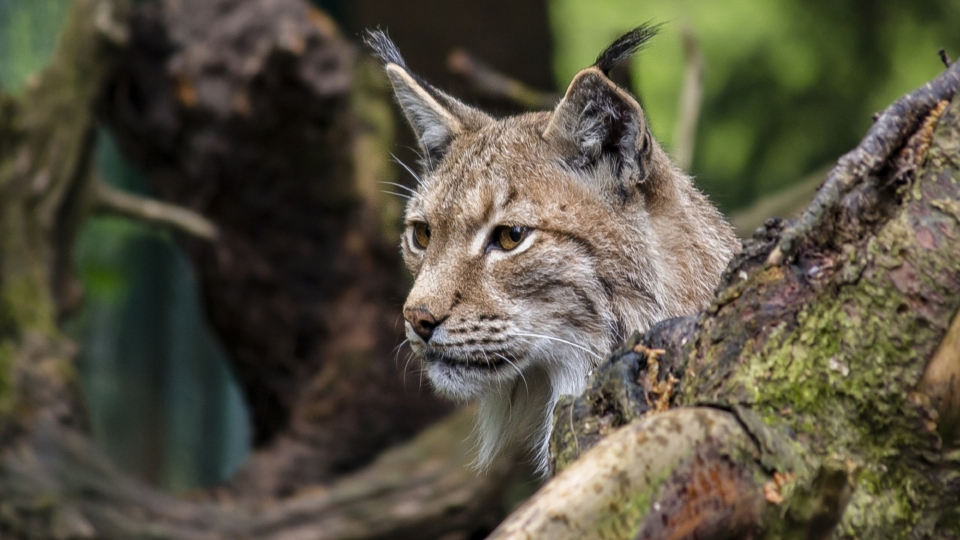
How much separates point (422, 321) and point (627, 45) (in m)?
1.05

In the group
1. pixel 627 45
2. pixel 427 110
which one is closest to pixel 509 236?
pixel 627 45

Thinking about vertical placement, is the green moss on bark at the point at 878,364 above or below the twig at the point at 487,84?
below

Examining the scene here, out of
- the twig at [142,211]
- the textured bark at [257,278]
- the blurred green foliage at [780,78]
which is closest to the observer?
the textured bark at [257,278]

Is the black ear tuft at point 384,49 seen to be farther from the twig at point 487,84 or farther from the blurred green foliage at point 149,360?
the blurred green foliage at point 149,360

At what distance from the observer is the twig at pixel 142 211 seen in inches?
267

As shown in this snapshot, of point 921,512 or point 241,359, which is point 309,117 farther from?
point 921,512

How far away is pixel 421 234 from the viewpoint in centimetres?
360

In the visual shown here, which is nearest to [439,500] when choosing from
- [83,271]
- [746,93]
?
[83,271]

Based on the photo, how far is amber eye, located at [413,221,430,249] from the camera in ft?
11.7

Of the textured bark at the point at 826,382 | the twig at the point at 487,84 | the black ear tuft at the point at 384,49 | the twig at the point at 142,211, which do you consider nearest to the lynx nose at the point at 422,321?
the textured bark at the point at 826,382

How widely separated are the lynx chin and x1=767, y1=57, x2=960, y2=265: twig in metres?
1.06

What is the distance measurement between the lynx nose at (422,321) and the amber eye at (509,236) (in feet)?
1.07

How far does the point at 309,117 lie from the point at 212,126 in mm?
725

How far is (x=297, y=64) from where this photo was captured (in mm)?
6770
